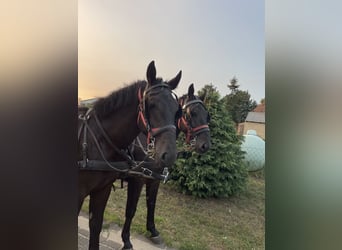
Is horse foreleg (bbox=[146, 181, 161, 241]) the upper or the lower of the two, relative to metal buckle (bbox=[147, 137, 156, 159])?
lower

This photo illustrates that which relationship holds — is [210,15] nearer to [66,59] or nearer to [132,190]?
[66,59]

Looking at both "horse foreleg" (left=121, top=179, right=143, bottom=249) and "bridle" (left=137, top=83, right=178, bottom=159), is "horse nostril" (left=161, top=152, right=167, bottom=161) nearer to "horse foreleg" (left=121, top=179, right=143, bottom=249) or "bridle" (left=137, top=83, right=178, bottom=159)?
"bridle" (left=137, top=83, right=178, bottom=159)

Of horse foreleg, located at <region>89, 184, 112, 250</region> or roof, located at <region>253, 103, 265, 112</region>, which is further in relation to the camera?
horse foreleg, located at <region>89, 184, 112, 250</region>

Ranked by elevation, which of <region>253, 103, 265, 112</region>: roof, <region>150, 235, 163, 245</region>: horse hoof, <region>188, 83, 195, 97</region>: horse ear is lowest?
<region>150, 235, 163, 245</region>: horse hoof

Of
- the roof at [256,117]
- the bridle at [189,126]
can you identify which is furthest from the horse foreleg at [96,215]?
the roof at [256,117]

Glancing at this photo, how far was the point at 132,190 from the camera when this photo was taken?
5.61ft

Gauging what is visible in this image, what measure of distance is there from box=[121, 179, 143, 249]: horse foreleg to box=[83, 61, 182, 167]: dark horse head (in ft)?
0.57

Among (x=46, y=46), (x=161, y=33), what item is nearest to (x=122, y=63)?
(x=161, y=33)

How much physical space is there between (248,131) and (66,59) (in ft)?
3.10

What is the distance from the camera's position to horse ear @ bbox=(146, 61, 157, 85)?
60.8 inches

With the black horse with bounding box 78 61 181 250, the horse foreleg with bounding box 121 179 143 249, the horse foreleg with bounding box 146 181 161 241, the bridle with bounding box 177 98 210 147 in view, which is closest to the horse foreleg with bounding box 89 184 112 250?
the black horse with bounding box 78 61 181 250

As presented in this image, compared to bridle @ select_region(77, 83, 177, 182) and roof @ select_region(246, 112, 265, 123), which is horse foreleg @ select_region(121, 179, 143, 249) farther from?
roof @ select_region(246, 112, 265, 123)

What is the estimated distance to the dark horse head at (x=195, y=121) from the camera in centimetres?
157

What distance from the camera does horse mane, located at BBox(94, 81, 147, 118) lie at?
1.62 metres
